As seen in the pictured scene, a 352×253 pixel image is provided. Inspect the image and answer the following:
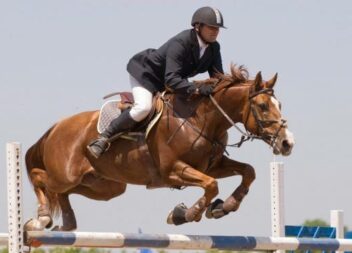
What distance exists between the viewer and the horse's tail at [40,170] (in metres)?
9.02

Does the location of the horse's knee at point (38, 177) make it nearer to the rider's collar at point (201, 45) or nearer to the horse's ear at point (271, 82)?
the rider's collar at point (201, 45)

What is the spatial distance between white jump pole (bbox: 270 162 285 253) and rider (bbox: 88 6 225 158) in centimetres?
81

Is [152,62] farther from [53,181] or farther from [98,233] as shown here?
[98,233]

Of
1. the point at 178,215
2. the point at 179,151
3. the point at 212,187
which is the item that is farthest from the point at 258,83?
the point at 178,215

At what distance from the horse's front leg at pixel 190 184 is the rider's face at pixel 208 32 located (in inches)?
39.7

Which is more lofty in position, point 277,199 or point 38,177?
point 38,177

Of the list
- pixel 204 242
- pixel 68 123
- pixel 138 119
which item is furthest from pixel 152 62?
pixel 204 242

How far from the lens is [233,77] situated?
27.2 ft

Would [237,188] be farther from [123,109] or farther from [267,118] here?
[123,109]

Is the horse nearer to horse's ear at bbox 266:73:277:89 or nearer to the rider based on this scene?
horse's ear at bbox 266:73:277:89

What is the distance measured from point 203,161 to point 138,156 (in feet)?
1.98

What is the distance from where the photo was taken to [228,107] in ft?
26.9

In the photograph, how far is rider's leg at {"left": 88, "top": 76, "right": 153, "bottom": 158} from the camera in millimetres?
8297

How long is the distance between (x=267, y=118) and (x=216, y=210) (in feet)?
2.61
